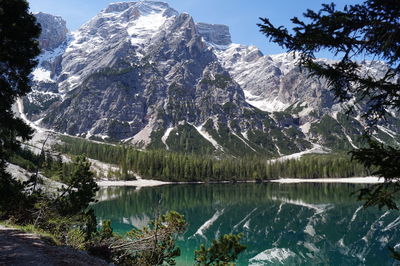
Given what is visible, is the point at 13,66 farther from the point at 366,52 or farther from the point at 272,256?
the point at 272,256

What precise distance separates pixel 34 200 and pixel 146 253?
7539 millimetres

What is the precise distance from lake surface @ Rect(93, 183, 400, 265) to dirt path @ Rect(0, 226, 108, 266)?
69.1 ft

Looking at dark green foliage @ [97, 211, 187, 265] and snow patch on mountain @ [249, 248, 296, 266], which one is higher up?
dark green foliage @ [97, 211, 187, 265]

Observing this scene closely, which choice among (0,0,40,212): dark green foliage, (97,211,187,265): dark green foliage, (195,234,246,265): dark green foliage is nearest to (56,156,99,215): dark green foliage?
(0,0,40,212): dark green foliage

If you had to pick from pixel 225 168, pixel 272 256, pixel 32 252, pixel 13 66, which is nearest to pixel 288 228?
pixel 272 256

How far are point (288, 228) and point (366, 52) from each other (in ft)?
172

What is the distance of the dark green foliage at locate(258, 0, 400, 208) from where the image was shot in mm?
6547

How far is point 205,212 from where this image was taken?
70.6 m

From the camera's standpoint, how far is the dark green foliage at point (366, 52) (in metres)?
6.55

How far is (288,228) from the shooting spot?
54.5 m

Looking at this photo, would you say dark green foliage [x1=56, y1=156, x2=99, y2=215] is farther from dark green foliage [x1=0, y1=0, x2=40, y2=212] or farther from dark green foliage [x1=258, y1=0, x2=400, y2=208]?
dark green foliage [x1=258, y1=0, x2=400, y2=208]

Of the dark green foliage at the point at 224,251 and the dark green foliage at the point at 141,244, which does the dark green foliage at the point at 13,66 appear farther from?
the dark green foliage at the point at 224,251

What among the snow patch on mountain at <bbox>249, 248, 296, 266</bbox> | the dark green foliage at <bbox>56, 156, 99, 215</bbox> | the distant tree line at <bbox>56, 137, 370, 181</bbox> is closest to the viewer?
the dark green foliage at <bbox>56, 156, 99, 215</bbox>

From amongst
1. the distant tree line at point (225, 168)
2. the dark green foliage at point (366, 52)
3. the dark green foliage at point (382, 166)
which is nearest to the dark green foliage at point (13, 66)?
the dark green foliage at point (366, 52)
